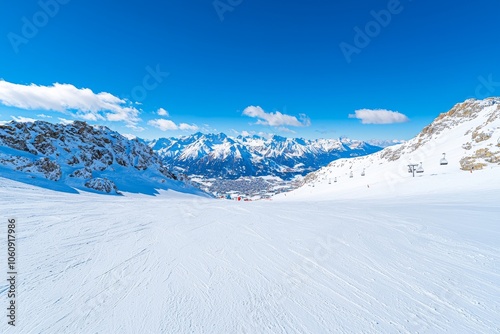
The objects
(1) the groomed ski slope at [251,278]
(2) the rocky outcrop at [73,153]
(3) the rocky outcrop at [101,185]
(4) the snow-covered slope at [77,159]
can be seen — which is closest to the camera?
(1) the groomed ski slope at [251,278]

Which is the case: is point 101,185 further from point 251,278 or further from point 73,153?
point 251,278

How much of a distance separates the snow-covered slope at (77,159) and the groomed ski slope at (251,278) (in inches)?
684

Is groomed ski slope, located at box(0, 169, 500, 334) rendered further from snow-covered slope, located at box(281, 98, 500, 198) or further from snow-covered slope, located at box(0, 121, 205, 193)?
snow-covered slope, located at box(281, 98, 500, 198)

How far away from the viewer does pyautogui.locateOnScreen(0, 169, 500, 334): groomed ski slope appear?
353 cm

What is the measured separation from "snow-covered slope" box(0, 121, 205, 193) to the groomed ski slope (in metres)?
17.4

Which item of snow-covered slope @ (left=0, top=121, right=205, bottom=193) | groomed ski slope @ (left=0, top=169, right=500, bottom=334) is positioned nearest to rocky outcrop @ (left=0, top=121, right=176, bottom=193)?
snow-covered slope @ (left=0, top=121, right=205, bottom=193)

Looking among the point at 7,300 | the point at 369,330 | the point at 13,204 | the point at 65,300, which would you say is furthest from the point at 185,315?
the point at 13,204

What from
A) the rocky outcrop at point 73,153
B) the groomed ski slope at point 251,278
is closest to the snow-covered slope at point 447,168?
the groomed ski slope at point 251,278

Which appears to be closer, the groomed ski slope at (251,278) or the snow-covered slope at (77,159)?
the groomed ski slope at (251,278)

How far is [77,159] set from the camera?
1359 inches

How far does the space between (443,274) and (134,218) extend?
10421 millimetres

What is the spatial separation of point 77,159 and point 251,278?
39433 millimetres

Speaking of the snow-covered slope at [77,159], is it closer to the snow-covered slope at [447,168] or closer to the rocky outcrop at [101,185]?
the rocky outcrop at [101,185]

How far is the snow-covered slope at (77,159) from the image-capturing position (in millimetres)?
24469
